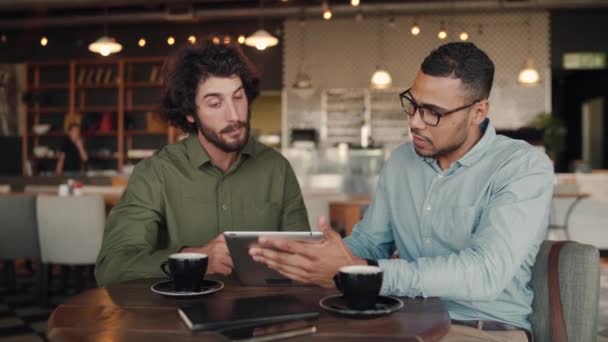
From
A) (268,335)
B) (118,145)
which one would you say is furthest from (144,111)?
(268,335)

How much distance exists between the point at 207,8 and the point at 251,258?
936 cm

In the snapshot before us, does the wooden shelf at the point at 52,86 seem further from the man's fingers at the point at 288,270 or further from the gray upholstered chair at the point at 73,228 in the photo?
the man's fingers at the point at 288,270

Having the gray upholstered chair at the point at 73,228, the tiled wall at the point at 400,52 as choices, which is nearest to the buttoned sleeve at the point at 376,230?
the gray upholstered chair at the point at 73,228

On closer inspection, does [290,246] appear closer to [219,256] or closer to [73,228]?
[219,256]

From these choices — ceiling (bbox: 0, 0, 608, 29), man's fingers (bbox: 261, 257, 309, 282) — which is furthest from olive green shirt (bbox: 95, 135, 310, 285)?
ceiling (bbox: 0, 0, 608, 29)

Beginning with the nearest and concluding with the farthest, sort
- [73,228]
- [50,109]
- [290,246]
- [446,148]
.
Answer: [290,246], [446,148], [73,228], [50,109]

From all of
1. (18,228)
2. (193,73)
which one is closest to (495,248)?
(193,73)

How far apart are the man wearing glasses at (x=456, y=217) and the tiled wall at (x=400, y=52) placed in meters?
8.66

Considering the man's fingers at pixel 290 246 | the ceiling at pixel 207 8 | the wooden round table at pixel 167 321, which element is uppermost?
the ceiling at pixel 207 8

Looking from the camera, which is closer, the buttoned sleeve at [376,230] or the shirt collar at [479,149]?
the shirt collar at [479,149]

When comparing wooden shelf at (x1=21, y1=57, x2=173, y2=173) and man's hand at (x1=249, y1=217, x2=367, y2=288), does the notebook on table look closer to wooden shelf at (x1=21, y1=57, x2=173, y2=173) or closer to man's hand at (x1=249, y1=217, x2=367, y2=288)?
man's hand at (x1=249, y1=217, x2=367, y2=288)

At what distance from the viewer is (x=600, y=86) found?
12.8 meters

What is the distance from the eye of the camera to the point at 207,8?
10242 millimetres

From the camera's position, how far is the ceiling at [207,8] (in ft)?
31.4
